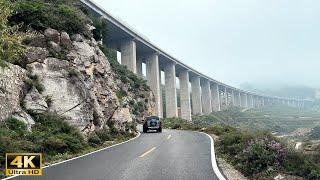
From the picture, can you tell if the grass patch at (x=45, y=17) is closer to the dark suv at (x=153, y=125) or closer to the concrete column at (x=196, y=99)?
the dark suv at (x=153, y=125)

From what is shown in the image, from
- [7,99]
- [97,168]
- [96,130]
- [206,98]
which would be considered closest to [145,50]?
[206,98]

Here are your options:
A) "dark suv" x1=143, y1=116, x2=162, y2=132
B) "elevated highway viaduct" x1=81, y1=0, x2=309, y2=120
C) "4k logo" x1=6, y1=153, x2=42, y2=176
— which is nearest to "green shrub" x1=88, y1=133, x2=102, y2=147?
"4k logo" x1=6, y1=153, x2=42, y2=176

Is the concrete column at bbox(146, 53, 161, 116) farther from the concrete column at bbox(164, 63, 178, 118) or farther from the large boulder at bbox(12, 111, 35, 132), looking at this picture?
the large boulder at bbox(12, 111, 35, 132)

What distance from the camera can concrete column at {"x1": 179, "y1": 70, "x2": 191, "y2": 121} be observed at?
91.7m

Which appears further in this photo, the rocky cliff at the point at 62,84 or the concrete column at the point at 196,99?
the concrete column at the point at 196,99

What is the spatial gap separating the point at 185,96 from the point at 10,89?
7850 centimetres

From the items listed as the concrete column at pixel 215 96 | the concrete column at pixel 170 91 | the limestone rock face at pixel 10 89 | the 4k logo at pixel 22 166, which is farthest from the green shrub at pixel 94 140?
the concrete column at pixel 215 96

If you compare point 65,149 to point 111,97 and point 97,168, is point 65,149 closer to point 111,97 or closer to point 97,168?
point 97,168

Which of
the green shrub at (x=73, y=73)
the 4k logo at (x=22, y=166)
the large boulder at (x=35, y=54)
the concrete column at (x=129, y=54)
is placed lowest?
the 4k logo at (x=22, y=166)

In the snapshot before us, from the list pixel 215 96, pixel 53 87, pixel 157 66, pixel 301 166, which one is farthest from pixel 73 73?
pixel 215 96

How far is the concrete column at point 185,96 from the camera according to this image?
9169 centimetres

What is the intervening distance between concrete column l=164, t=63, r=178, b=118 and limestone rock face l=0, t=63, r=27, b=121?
6392 cm

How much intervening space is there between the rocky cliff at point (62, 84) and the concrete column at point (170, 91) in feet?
178

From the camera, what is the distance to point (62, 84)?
2159cm
